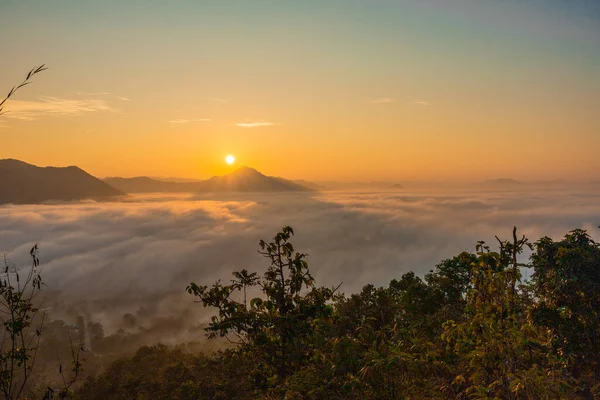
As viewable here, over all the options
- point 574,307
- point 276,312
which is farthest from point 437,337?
point 574,307

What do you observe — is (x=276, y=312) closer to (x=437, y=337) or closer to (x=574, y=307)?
(x=437, y=337)

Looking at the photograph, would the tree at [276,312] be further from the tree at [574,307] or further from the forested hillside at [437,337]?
the tree at [574,307]

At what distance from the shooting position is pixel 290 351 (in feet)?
36.8

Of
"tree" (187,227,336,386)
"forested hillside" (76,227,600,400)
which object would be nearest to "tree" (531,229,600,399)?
"forested hillside" (76,227,600,400)

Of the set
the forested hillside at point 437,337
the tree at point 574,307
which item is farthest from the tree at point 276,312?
the tree at point 574,307

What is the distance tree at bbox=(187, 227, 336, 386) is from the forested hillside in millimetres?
31

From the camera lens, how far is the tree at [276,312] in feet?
36.9

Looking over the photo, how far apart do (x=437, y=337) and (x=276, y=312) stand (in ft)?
18.1

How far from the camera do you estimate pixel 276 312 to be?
11703mm

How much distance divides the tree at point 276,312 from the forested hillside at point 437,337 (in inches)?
1.2

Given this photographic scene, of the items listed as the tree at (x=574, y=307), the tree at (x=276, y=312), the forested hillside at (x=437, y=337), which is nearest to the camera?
the forested hillside at (x=437, y=337)

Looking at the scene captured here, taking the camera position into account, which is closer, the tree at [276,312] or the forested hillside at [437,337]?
the forested hillside at [437,337]

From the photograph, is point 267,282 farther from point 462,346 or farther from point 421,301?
point 421,301

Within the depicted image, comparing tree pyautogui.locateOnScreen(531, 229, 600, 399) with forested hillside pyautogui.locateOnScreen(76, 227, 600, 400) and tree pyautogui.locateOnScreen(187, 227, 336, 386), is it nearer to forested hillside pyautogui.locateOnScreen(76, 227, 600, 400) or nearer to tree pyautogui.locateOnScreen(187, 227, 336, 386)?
forested hillside pyautogui.locateOnScreen(76, 227, 600, 400)
